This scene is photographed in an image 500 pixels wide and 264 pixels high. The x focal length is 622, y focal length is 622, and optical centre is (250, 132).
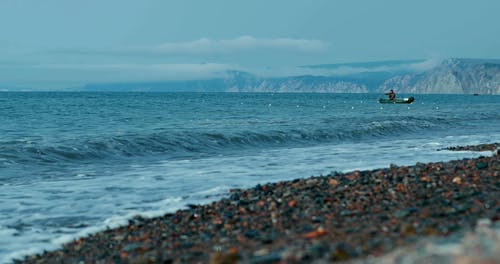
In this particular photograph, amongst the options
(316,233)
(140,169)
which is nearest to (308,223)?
(316,233)

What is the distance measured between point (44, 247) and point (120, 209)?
2894mm

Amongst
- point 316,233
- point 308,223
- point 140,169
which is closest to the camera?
A: point 316,233

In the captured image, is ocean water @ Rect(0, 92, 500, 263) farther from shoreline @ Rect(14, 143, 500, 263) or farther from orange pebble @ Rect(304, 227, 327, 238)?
orange pebble @ Rect(304, 227, 327, 238)

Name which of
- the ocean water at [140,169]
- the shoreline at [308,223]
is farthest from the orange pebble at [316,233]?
the ocean water at [140,169]

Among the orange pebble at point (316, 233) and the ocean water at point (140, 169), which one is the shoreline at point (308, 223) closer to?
the orange pebble at point (316, 233)

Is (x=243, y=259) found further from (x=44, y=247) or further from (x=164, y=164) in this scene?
(x=164, y=164)

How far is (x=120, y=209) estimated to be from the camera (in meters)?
12.6

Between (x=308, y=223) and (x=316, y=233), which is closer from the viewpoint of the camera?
(x=316, y=233)

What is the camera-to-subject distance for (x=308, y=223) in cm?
935

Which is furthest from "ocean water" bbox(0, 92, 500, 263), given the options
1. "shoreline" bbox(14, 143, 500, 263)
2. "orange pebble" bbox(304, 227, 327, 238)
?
"orange pebble" bbox(304, 227, 327, 238)

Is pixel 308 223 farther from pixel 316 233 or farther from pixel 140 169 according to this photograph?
pixel 140 169

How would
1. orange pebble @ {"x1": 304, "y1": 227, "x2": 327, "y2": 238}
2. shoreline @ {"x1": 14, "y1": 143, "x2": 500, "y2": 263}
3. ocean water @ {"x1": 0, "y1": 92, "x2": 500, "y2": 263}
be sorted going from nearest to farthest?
shoreline @ {"x1": 14, "y1": 143, "x2": 500, "y2": 263}, orange pebble @ {"x1": 304, "y1": 227, "x2": 327, "y2": 238}, ocean water @ {"x1": 0, "y1": 92, "x2": 500, "y2": 263}

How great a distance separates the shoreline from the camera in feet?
24.2

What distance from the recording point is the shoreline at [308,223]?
737 cm
